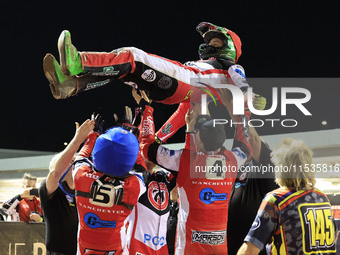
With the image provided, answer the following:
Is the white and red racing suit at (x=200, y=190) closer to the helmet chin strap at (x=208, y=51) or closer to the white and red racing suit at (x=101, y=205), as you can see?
the white and red racing suit at (x=101, y=205)

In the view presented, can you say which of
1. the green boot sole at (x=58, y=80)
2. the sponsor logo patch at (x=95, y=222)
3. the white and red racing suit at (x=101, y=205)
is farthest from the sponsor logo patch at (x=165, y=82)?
the sponsor logo patch at (x=95, y=222)

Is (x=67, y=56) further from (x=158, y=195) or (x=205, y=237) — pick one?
(x=205, y=237)

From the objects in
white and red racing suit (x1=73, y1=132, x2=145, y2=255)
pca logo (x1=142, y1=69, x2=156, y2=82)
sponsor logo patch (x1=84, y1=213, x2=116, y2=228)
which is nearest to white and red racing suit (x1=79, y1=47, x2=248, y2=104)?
pca logo (x1=142, y1=69, x2=156, y2=82)

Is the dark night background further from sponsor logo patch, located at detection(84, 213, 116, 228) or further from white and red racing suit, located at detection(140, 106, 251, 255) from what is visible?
sponsor logo patch, located at detection(84, 213, 116, 228)

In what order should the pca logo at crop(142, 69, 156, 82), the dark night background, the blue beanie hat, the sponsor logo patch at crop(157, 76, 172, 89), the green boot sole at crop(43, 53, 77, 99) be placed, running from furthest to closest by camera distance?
the dark night background
the sponsor logo patch at crop(157, 76, 172, 89)
the pca logo at crop(142, 69, 156, 82)
the green boot sole at crop(43, 53, 77, 99)
the blue beanie hat

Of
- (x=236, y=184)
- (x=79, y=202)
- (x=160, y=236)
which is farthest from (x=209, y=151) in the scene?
(x=79, y=202)

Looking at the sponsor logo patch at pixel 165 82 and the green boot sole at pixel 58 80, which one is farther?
the sponsor logo patch at pixel 165 82

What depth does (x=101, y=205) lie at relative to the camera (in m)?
3.31

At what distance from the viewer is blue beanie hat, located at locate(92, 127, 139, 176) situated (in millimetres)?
3270

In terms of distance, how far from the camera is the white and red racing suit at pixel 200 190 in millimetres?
3984

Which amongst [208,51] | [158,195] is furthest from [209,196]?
[208,51]

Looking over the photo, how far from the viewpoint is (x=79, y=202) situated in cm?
336

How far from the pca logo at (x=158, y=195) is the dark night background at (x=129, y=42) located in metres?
9.20

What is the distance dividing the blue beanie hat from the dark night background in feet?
33.8
